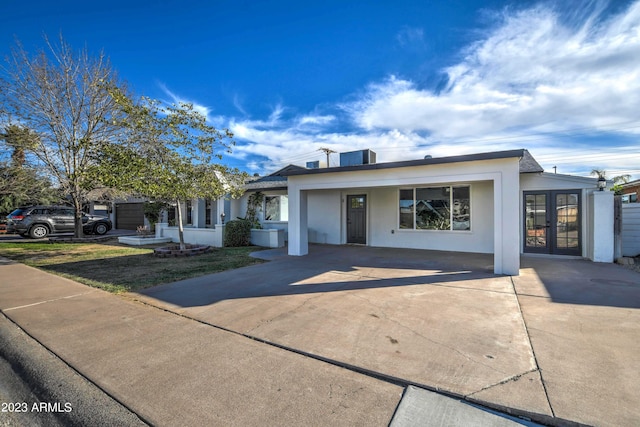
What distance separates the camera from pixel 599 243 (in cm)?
799

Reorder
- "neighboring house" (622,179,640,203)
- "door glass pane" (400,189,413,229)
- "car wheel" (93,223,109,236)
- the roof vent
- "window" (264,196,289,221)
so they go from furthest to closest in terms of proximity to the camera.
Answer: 1. "car wheel" (93,223,109,236)
2. "neighboring house" (622,179,640,203)
3. "window" (264,196,289,221)
4. the roof vent
5. "door glass pane" (400,189,413,229)

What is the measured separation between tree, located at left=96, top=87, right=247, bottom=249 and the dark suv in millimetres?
9962

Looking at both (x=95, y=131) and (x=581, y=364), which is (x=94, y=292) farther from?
(x=95, y=131)

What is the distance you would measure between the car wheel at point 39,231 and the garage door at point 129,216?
4756mm

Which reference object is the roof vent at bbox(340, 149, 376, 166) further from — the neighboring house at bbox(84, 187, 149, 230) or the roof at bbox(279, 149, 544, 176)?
the neighboring house at bbox(84, 187, 149, 230)

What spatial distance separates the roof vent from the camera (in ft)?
43.5

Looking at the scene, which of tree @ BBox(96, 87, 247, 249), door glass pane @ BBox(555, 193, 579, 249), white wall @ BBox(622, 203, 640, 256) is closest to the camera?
white wall @ BBox(622, 203, 640, 256)

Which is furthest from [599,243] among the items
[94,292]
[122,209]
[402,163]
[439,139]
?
[122,209]

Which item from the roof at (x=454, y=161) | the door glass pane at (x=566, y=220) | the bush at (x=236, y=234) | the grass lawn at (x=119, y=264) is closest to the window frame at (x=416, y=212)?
the roof at (x=454, y=161)

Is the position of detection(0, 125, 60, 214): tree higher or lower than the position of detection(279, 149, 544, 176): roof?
higher

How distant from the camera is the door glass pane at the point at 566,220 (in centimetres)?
873

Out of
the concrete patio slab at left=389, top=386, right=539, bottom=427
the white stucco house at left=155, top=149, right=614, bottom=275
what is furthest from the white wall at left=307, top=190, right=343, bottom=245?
the concrete patio slab at left=389, top=386, right=539, bottom=427

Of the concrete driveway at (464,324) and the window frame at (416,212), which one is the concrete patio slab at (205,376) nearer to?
the concrete driveway at (464,324)

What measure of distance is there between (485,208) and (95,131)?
16189 mm
